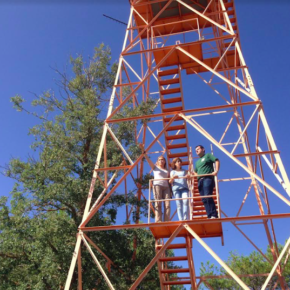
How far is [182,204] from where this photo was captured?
8.09 metres

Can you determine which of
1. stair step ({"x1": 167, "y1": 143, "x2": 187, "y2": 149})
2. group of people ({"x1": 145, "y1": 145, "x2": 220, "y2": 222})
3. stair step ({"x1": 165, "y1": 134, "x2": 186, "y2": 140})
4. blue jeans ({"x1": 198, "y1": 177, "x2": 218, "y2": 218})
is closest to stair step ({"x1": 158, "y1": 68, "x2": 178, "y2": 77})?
stair step ({"x1": 165, "y1": 134, "x2": 186, "y2": 140})

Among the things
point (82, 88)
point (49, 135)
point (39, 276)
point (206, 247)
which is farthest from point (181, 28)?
point (39, 276)

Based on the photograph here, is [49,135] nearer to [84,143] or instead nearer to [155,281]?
[84,143]

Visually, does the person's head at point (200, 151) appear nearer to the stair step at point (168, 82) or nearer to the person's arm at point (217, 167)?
the person's arm at point (217, 167)

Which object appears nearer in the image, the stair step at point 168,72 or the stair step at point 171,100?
the stair step at point 171,100

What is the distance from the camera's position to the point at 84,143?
50.1 ft

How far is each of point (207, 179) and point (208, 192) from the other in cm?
32

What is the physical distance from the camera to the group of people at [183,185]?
25.7 feet

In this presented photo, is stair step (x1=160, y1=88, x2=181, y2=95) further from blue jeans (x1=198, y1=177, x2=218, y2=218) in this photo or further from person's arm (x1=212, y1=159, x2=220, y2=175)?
blue jeans (x1=198, y1=177, x2=218, y2=218)

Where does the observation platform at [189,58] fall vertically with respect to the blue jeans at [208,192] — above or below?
above

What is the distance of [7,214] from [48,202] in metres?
1.56

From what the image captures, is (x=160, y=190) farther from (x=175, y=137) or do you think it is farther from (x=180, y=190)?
(x=175, y=137)

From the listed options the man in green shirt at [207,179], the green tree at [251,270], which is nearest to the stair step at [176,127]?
the man in green shirt at [207,179]

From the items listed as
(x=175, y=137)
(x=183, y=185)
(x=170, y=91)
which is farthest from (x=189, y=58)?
(x=183, y=185)
